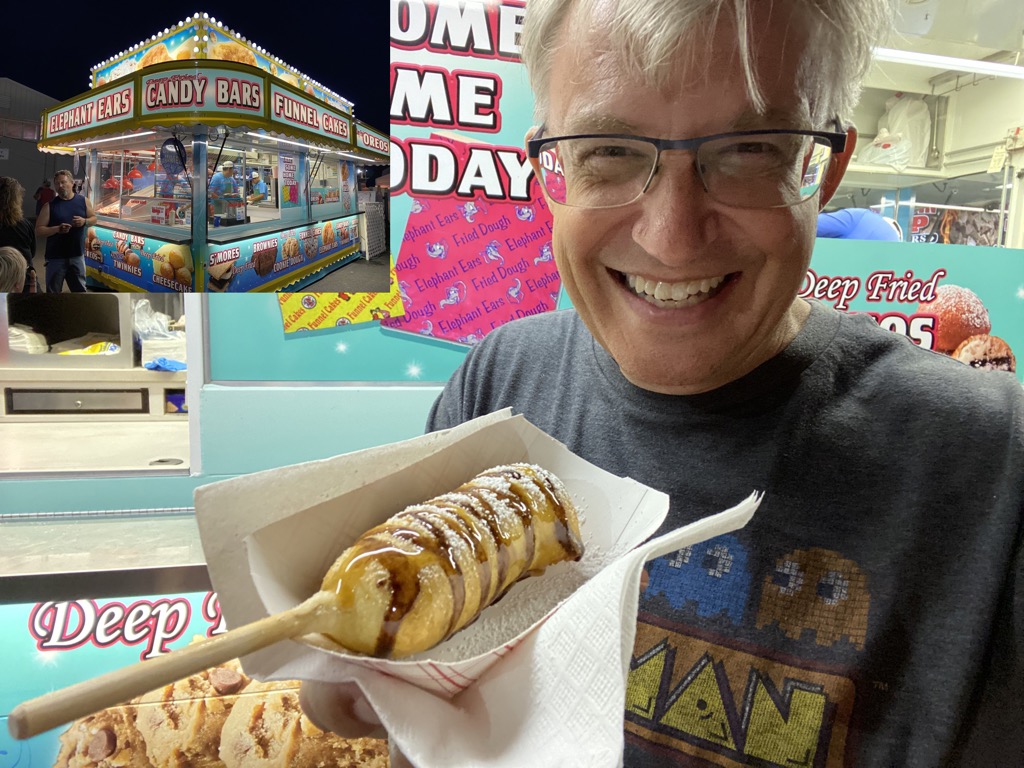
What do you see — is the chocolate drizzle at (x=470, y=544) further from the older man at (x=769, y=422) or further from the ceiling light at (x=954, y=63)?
the ceiling light at (x=954, y=63)

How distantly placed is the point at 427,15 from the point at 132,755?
310 cm

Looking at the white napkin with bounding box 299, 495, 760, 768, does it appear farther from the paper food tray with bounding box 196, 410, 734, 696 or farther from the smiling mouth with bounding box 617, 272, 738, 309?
the smiling mouth with bounding box 617, 272, 738, 309

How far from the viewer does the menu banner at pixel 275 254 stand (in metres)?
3.27

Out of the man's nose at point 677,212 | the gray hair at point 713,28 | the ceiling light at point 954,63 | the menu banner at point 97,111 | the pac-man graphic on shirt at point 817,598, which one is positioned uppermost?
the ceiling light at point 954,63

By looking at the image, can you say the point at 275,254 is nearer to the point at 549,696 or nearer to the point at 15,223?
the point at 15,223

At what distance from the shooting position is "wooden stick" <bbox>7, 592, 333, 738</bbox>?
0.53m

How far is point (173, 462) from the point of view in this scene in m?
3.11

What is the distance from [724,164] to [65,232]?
3.09 meters

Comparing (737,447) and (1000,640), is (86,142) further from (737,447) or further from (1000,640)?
(1000,640)

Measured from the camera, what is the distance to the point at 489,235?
140 inches

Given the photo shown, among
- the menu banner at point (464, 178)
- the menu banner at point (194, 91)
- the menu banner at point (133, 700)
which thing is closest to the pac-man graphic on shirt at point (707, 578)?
the menu banner at point (133, 700)

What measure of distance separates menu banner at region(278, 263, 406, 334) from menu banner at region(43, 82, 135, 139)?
3.27 ft

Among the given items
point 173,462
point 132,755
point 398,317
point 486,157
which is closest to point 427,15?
point 486,157

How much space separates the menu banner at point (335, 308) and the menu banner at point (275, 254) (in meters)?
0.14
